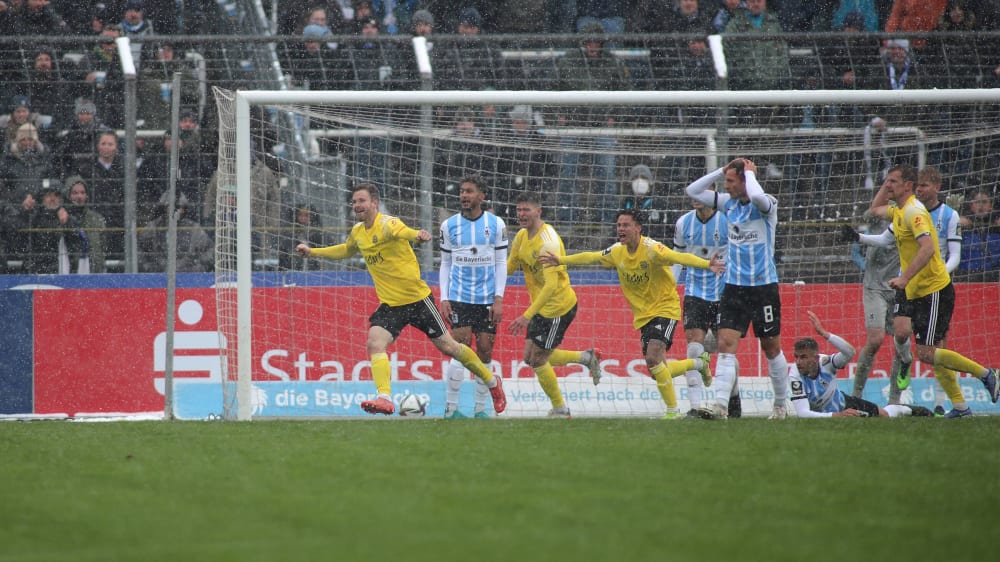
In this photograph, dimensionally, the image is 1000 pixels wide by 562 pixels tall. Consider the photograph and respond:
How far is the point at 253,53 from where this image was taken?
13.6 m

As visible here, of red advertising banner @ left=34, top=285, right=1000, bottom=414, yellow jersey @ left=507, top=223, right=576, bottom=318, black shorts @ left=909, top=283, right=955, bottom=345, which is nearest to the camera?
Result: black shorts @ left=909, top=283, right=955, bottom=345

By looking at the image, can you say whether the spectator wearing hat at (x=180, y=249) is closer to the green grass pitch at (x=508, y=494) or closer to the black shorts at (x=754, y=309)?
the green grass pitch at (x=508, y=494)

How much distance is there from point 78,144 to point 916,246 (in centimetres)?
896

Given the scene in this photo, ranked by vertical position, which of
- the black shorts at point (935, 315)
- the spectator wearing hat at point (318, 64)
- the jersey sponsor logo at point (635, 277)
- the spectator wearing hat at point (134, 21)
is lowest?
the black shorts at point (935, 315)

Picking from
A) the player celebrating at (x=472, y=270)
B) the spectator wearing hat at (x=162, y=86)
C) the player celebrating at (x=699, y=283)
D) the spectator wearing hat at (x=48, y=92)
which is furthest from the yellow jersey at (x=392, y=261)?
the spectator wearing hat at (x=48, y=92)

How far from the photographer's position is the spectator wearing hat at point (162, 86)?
1292 centimetres

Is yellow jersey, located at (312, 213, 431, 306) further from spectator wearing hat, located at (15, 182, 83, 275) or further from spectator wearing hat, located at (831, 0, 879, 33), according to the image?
spectator wearing hat, located at (831, 0, 879, 33)

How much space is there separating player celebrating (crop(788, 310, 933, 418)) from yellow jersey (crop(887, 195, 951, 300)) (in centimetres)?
101

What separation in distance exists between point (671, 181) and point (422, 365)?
3.40 m

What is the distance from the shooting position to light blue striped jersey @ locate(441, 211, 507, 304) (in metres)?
10.9

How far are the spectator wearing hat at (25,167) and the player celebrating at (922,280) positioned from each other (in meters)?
8.97

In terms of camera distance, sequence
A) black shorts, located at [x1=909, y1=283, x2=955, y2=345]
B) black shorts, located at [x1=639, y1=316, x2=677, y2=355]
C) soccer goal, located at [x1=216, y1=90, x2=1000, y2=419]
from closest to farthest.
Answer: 1. black shorts, located at [x1=909, y1=283, x2=955, y2=345]
2. black shorts, located at [x1=639, y1=316, x2=677, y2=355]
3. soccer goal, located at [x1=216, y1=90, x2=1000, y2=419]

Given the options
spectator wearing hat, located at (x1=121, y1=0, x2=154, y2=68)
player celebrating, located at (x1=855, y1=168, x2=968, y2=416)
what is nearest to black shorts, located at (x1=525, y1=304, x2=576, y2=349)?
player celebrating, located at (x1=855, y1=168, x2=968, y2=416)

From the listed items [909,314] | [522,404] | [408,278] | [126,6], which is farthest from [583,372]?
[126,6]
